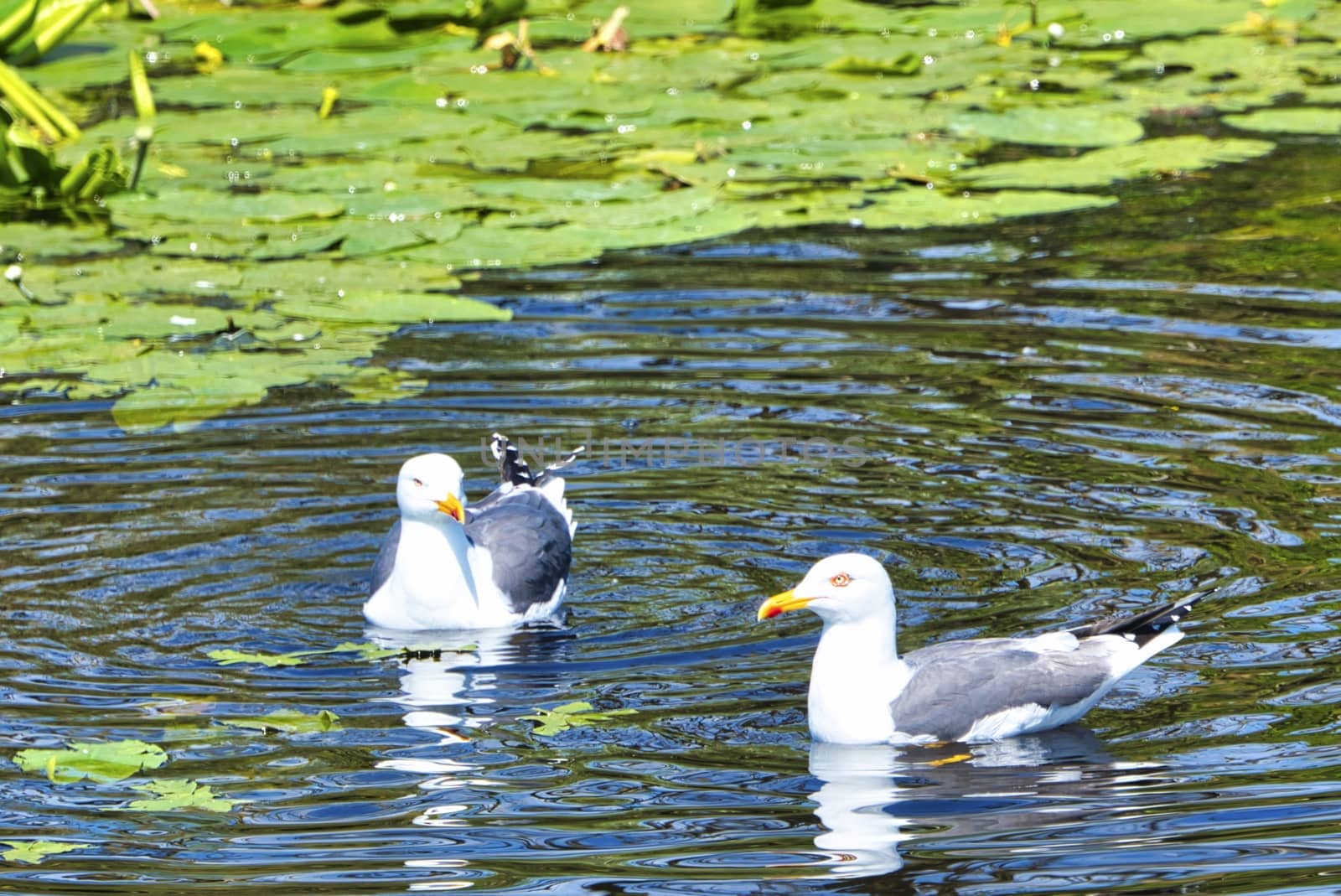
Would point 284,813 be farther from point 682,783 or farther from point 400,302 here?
point 400,302

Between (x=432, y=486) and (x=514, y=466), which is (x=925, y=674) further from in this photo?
(x=514, y=466)

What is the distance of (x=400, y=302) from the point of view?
1035cm

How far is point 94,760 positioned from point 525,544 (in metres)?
2.12

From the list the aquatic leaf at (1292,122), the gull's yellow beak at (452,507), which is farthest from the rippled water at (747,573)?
the aquatic leaf at (1292,122)

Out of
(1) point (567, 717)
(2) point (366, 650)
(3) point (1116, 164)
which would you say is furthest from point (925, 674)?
(3) point (1116, 164)

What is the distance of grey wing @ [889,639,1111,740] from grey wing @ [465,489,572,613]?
6.23ft

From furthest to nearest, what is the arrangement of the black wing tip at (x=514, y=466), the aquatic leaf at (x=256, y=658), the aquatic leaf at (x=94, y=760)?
1. the black wing tip at (x=514, y=466)
2. the aquatic leaf at (x=256, y=658)
3. the aquatic leaf at (x=94, y=760)

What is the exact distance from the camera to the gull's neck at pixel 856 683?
5.94 meters

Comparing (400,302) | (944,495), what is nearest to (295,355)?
(400,302)

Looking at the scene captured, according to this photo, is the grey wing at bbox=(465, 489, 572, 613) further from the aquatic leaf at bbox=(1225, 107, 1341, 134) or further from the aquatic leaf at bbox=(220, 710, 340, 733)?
the aquatic leaf at bbox=(1225, 107, 1341, 134)

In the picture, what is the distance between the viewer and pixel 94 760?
5.83 m

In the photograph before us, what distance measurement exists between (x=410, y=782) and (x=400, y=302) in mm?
4961

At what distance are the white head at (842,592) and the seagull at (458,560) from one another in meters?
1.60

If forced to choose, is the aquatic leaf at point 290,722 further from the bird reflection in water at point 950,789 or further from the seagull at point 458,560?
the bird reflection in water at point 950,789
